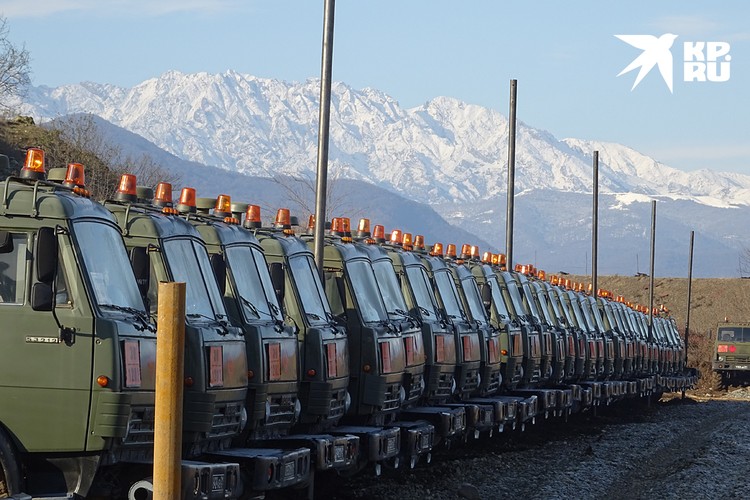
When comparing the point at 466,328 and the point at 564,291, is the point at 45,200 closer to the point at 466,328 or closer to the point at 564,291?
the point at 466,328

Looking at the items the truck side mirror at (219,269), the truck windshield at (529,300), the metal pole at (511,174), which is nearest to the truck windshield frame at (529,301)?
the truck windshield at (529,300)

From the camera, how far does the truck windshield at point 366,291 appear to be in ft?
50.6

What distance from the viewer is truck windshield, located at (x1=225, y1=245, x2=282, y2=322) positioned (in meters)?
12.5

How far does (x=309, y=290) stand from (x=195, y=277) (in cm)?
276

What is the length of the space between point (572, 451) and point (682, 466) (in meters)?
2.24

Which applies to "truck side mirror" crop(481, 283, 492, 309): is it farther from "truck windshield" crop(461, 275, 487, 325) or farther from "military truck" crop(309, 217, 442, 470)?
"military truck" crop(309, 217, 442, 470)

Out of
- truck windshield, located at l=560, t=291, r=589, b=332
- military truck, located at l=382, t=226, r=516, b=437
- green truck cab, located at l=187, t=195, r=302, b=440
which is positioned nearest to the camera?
green truck cab, located at l=187, t=195, r=302, b=440

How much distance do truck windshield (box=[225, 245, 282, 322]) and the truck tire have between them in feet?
11.0

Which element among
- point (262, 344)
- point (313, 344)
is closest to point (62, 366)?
point (262, 344)

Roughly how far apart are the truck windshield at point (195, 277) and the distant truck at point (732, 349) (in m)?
49.0

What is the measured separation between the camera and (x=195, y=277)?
11523mm

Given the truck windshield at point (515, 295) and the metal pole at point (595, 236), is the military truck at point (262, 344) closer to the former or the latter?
the truck windshield at point (515, 295)

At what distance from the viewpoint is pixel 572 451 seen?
24219 mm

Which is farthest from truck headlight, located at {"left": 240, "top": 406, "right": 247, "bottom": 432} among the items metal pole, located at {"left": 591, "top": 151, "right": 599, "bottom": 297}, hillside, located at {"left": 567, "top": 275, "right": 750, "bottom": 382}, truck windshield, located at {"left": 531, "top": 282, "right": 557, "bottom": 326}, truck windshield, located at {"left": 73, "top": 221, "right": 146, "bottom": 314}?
hillside, located at {"left": 567, "top": 275, "right": 750, "bottom": 382}
